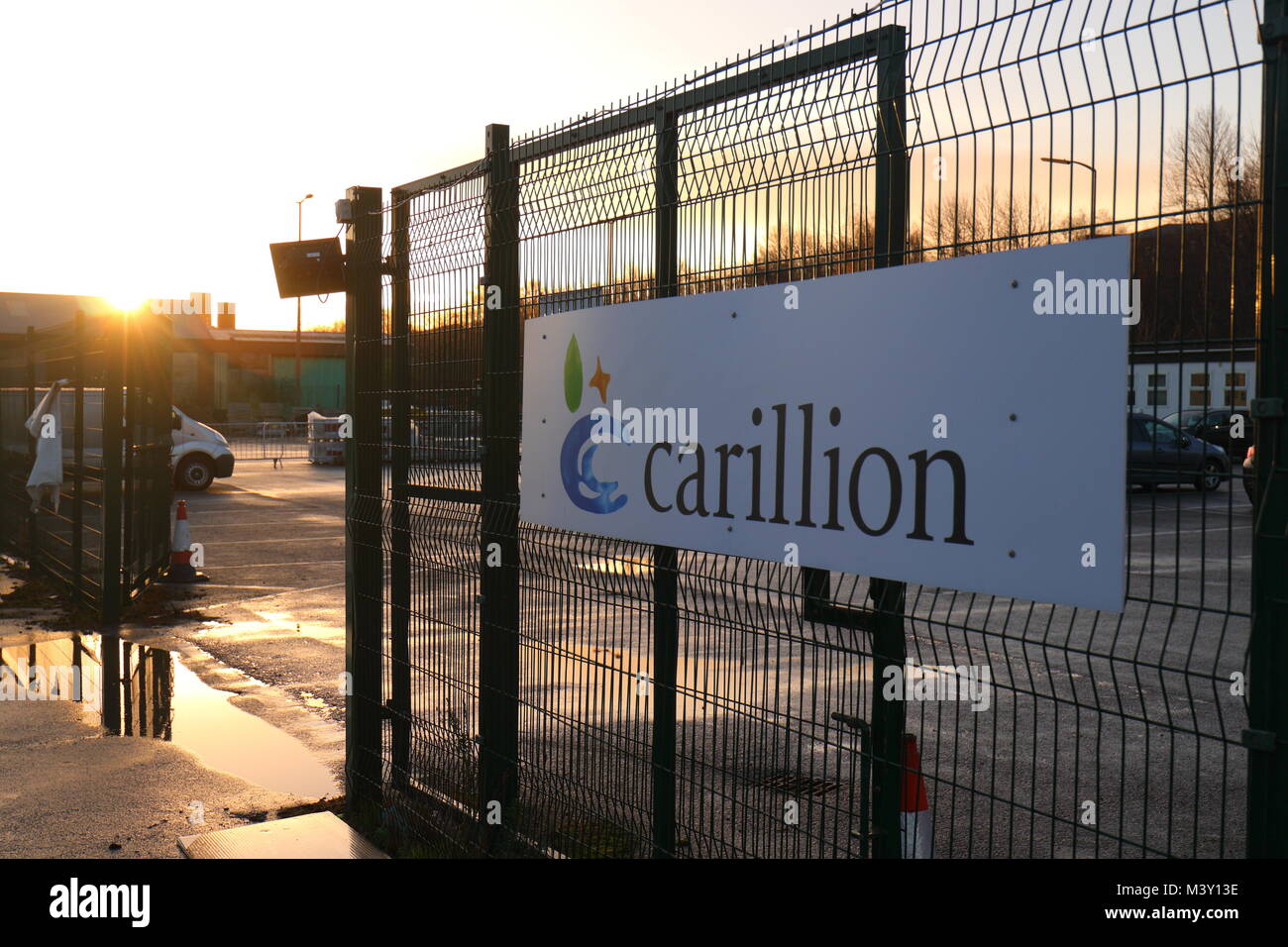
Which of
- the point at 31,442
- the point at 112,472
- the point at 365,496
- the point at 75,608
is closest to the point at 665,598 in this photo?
the point at 365,496

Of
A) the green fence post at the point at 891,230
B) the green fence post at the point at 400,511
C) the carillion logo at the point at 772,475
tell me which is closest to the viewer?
the carillion logo at the point at 772,475

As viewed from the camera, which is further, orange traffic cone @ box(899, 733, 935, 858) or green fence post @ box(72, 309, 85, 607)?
green fence post @ box(72, 309, 85, 607)

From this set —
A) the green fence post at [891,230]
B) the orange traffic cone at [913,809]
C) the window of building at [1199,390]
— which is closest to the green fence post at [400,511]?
the orange traffic cone at [913,809]

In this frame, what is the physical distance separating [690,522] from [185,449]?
22900mm

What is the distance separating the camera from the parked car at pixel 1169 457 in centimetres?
246

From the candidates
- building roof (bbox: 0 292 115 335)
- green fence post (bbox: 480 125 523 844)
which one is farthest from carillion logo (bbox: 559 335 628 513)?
building roof (bbox: 0 292 115 335)

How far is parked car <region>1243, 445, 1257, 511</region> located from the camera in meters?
2.44

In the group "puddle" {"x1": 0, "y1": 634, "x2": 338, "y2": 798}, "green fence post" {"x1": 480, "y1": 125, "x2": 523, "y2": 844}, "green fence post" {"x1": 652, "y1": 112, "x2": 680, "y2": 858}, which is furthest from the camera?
"puddle" {"x1": 0, "y1": 634, "x2": 338, "y2": 798}

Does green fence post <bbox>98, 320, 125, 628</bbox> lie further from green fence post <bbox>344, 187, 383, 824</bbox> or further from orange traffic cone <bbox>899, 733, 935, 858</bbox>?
orange traffic cone <bbox>899, 733, 935, 858</bbox>

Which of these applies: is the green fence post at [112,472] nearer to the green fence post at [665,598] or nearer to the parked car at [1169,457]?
the green fence post at [665,598]

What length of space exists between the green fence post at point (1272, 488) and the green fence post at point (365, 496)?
14.1 feet

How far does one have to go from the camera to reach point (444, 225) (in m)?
5.36

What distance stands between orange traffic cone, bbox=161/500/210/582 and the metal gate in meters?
7.05
